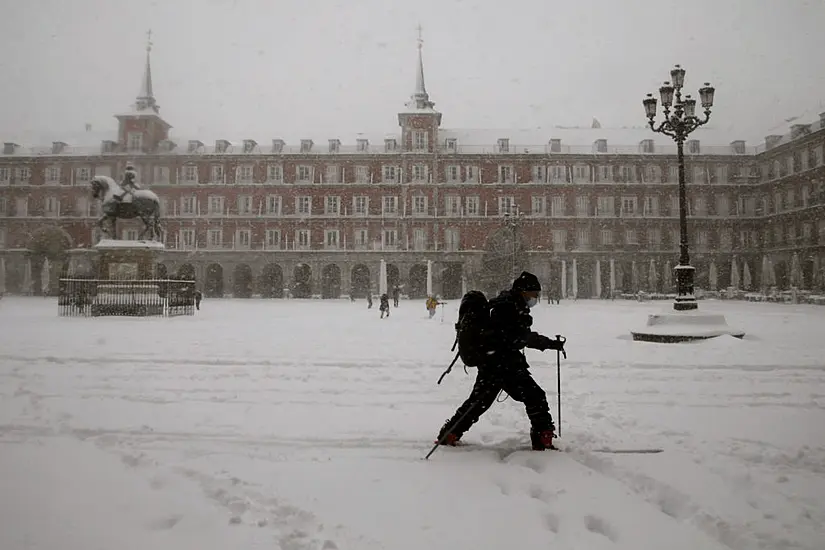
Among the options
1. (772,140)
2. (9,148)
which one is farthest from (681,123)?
(9,148)

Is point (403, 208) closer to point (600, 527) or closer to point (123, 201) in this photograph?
point (123, 201)

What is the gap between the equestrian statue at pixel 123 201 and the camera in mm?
19016

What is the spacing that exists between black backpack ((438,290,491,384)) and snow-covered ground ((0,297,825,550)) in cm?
80

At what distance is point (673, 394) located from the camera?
22.3 feet

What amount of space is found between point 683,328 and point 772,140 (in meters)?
41.2

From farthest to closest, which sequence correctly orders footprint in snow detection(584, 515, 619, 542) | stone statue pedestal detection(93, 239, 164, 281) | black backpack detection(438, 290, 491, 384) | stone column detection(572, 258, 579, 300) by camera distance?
stone column detection(572, 258, 579, 300) < stone statue pedestal detection(93, 239, 164, 281) < black backpack detection(438, 290, 491, 384) < footprint in snow detection(584, 515, 619, 542)

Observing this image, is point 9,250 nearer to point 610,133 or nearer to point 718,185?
point 610,133

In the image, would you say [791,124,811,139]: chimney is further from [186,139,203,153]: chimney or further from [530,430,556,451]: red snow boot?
[186,139,203,153]: chimney

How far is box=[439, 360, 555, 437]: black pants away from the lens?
14.2 feet

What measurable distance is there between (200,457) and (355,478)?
1.33m

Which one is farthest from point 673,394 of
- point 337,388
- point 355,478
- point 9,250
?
point 9,250

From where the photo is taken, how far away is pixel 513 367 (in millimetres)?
4344

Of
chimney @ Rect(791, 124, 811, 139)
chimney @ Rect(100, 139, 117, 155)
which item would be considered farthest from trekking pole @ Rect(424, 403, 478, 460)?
chimney @ Rect(100, 139, 117, 155)

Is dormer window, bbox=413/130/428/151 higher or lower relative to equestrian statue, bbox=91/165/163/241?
higher
